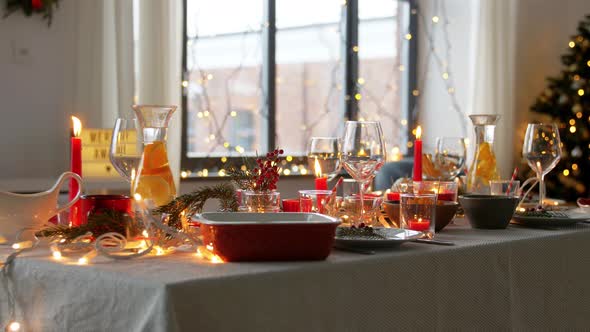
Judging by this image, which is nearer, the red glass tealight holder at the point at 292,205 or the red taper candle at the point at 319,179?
the red glass tealight holder at the point at 292,205

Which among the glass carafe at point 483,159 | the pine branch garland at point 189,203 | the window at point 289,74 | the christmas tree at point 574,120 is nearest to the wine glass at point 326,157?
the pine branch garland at point 189,203

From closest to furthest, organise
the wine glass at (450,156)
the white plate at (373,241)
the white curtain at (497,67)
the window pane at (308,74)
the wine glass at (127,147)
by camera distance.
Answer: the white plate at (373,241) → the wine glass at (127,147) → the wine glass at (450,156) → the window pane at (308,74) → the white curtain at (497,67)

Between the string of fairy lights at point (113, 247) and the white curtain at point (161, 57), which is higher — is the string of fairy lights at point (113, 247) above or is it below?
below

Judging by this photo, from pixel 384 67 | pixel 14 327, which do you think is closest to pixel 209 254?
pixel 14 327

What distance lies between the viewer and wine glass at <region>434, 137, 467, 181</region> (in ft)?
7.30

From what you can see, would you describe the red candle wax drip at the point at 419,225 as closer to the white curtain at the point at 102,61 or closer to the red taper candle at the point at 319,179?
the red taper candle at the point at 319,179

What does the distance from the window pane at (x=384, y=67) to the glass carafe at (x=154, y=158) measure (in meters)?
4.00

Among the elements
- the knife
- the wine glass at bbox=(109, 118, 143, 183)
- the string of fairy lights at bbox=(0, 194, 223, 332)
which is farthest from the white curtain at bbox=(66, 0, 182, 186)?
the knife

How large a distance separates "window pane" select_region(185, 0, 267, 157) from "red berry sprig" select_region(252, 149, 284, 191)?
3.12 metres

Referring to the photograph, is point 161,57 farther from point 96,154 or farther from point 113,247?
point 113,247

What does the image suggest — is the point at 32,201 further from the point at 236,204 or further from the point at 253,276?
the point at 253,276

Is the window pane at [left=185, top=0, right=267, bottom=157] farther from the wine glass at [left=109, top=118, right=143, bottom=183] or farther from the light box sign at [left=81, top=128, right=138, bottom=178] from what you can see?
the wine glass at [left=109, top=118, right=143, bottom=183]

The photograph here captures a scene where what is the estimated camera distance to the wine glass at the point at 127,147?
4.94 ft

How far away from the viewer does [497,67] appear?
Answer: 548 cm
